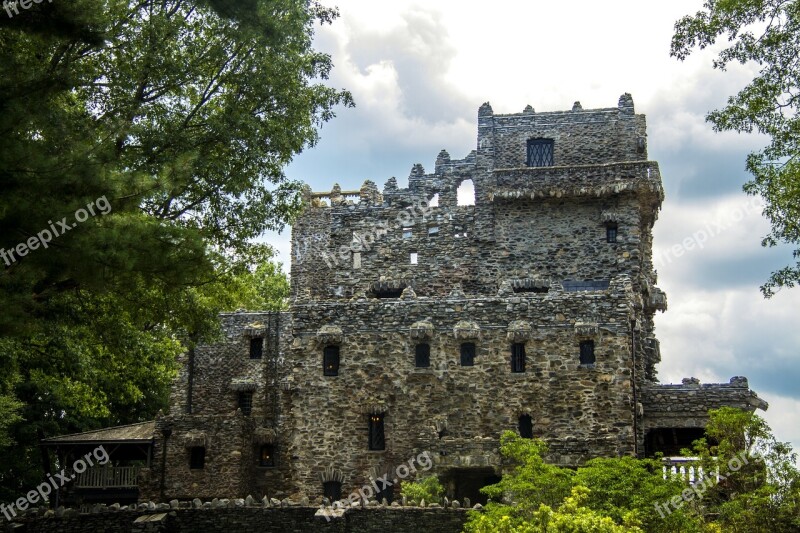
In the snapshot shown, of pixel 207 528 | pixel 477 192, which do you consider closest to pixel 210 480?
pixel 207 528

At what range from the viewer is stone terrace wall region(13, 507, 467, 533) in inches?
1047

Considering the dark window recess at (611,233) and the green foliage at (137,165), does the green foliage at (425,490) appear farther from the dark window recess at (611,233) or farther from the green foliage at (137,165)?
the dark window recess at (611,233)

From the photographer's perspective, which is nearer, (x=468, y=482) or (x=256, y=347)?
(x=468, y=482)

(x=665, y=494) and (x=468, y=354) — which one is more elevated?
(x=468, y=354)

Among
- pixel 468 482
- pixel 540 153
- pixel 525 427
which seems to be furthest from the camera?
pixel 540 153

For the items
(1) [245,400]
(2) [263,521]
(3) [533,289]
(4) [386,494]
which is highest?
(3) [533,289]

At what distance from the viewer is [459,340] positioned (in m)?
34.5

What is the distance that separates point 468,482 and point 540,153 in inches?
608

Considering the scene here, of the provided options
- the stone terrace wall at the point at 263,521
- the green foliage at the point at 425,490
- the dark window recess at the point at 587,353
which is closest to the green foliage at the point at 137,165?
the stone terrace wall at the point at 263,521

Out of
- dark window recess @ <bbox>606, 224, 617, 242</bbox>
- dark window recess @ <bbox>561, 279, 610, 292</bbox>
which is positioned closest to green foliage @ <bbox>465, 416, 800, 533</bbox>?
dark window recess @ <bbox>561, 279, 610, 292</bbox>

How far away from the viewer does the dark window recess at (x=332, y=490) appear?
34.2 m

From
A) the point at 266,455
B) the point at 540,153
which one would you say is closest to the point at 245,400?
the point at 266,455

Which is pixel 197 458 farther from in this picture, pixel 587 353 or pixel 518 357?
pixel 587 353

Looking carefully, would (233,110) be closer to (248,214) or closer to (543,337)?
(248,214)
